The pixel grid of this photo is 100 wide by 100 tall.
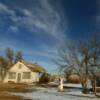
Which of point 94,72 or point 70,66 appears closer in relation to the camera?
point 94,72

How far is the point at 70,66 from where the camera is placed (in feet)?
117

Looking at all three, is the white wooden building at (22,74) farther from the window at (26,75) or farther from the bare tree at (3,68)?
the bare tree at (3,68)

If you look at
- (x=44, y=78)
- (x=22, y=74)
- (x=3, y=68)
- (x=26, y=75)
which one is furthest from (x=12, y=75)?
(x=44, y=78)

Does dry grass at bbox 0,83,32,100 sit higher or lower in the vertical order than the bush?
lower

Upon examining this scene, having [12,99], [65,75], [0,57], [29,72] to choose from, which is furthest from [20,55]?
[12,99]

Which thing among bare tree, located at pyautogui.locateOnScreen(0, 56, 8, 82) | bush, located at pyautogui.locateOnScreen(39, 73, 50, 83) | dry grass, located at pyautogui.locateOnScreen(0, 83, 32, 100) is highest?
bare tree, located at pyautogui.locateOnScreen(0, 56, 8, 82)

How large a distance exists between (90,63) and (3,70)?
31.8m

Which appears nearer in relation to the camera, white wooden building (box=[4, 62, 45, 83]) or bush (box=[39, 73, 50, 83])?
white wooden building (box=[4, 62, 45, 83])

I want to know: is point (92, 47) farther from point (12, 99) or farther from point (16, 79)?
point (16, 79)

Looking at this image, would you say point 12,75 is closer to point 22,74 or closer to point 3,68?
point 22,74

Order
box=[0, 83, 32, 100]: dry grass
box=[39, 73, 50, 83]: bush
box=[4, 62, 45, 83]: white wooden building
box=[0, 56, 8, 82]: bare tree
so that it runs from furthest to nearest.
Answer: box=[39, 73, 50, 83]: bush → box=[0, 56, 8, 82]: bare tree → box=[4, 62, 45, 83]: white wooden building → box=[0, 83, 32, 100]: dry grass

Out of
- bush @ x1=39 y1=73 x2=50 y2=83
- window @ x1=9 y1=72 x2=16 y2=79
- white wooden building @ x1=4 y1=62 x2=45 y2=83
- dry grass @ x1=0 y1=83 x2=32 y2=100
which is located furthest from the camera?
bush @ x1=39 y1=73 x2=50 y2=83

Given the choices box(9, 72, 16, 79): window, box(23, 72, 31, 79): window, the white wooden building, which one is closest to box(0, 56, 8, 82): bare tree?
the white wooden building

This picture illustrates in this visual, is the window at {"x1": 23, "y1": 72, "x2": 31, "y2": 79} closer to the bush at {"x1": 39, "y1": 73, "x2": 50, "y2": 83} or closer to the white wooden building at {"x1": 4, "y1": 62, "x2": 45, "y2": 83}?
the white wooden building at {"x1": 4, "y1": 62, "x2": 45, "y2": 83}
